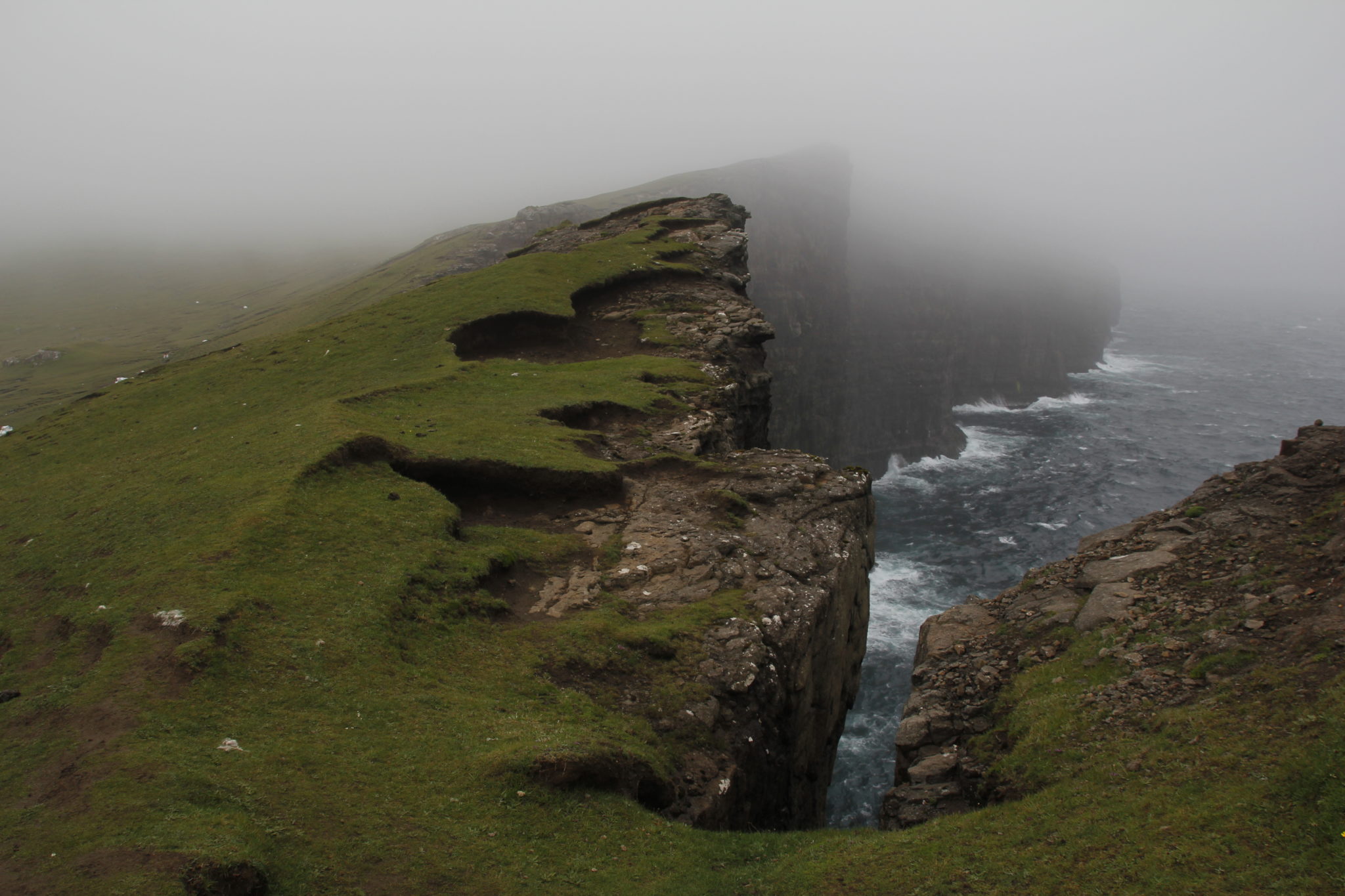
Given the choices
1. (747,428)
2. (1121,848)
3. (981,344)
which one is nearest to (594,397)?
(747,428)

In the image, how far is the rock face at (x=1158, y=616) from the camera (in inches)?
519

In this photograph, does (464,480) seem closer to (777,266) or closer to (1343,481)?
(1343,481)

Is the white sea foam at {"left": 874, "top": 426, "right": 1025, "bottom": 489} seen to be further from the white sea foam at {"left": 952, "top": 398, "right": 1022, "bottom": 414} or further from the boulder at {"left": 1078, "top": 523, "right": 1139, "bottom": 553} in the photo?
the boulder at {"left": 1078, "top": 523, "right": 1139, "bottom": 553}

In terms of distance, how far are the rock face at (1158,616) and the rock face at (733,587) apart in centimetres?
315

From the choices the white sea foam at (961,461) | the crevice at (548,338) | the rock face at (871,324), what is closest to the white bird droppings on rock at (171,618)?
the crevice at (548,338)

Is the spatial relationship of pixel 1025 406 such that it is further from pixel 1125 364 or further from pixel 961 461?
pixel 1125 364

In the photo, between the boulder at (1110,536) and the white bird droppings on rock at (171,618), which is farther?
the boulder at (1110,536)

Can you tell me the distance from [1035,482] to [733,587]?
8731 cm

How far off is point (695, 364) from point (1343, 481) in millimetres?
23888

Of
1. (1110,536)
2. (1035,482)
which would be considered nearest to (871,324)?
(1035,482)

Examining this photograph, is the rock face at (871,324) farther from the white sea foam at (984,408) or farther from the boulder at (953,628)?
the boulder at (953,628)

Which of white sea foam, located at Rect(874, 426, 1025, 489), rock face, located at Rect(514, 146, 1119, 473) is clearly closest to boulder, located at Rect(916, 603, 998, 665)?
rock face, located at Rect(514, 146, 1119, 473)

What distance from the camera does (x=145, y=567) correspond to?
54.1 ft

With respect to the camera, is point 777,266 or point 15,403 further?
point 777,266
